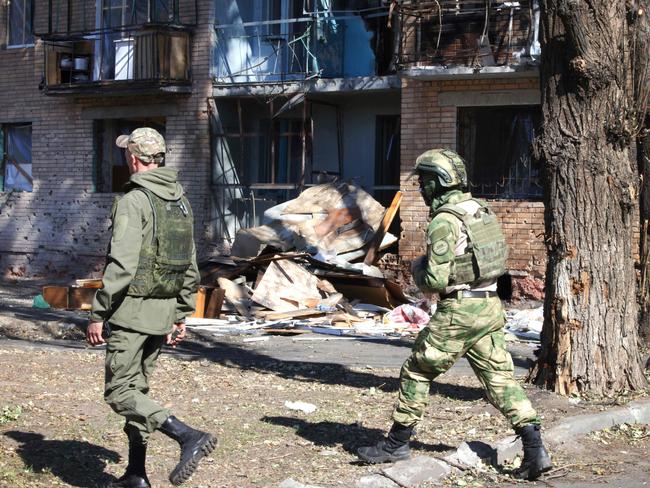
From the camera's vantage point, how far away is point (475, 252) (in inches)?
225

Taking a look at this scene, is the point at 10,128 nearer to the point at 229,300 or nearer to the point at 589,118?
the point at 229,300

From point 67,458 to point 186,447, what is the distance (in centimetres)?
116

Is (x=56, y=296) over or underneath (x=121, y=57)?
underneath

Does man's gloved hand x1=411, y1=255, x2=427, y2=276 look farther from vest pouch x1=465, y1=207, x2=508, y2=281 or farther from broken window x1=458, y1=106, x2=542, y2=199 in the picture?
broken window x1=458, y1=106, x2=542, y2=199

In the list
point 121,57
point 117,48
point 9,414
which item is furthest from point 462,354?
point 117,48

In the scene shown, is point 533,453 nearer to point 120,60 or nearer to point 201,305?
point 201,305

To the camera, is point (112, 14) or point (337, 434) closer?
point (337, 434)

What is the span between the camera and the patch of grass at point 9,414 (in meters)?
6.91

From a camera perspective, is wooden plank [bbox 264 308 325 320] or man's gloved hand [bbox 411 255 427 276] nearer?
man's gloved hand [bbox 411 255 427 276]

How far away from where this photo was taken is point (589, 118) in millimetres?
7918

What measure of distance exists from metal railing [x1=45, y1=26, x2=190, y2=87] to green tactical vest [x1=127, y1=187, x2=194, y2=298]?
14280 mm

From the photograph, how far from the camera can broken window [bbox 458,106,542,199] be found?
16656 mm

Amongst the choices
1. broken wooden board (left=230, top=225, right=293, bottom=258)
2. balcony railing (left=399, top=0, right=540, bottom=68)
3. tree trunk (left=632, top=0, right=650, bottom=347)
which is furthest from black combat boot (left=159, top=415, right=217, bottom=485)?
balcony railing (left=399, top=0, right=540, bottom=68)

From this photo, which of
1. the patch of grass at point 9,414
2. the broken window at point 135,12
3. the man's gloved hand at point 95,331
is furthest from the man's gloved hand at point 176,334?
the broken window at point 135,12
